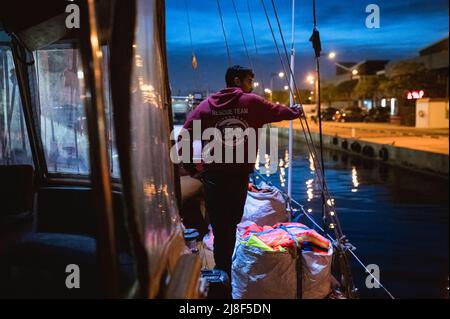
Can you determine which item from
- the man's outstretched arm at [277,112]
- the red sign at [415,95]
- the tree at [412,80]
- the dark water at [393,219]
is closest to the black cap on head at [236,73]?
the man's outstretched arm at [277,112]

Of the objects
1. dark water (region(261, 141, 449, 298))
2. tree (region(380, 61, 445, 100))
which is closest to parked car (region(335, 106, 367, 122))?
tree (region(380, 61, 445, 100))

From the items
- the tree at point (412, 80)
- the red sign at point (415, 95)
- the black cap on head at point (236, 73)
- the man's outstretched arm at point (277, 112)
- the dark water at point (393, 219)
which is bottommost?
the dark water at point (393, 219)

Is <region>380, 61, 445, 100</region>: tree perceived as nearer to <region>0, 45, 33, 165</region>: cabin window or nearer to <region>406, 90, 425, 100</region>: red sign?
<region>406, 90, 425, 100</region>: red sign

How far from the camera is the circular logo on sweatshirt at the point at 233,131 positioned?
3992mm

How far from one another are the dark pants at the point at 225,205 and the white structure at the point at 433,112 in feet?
114

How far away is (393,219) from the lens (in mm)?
13023

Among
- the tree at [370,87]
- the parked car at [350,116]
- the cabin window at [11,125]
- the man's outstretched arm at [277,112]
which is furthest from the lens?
the tree at [370,87]

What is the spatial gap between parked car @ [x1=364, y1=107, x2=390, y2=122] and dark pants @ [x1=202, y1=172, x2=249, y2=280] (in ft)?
154

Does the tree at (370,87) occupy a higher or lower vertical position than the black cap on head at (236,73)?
higher

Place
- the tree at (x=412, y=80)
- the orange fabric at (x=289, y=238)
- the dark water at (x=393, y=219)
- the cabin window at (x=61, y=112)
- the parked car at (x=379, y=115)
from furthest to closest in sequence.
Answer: the parked car at (x=379, y=115) < the tree at (x=412, y=80) < the dark water at (x=393, y=219) < the cabin window at (x=61, y=112) < the orange fabric at (x=289, y=238)

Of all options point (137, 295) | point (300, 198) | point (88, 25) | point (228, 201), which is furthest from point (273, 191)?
point (300, 198)

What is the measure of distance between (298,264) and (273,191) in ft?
8.31

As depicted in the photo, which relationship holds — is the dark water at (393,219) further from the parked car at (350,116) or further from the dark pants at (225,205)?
the parked car at (350,116)
